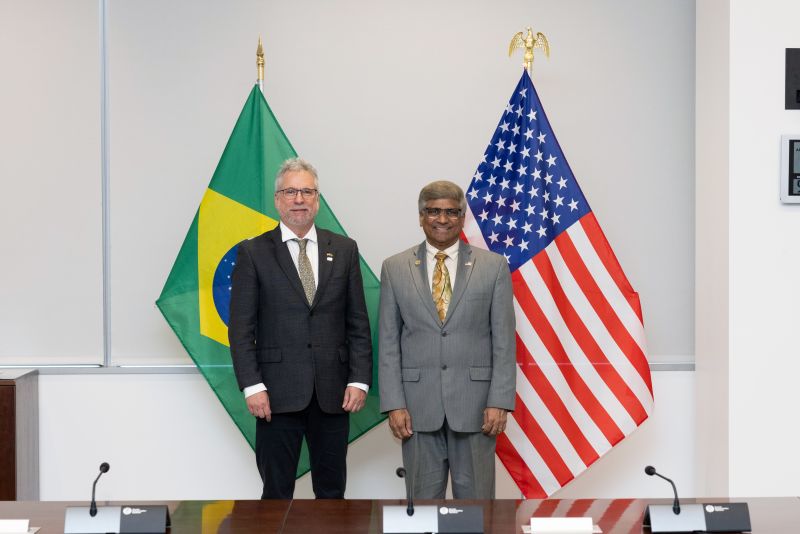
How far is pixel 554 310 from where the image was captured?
12.3 feet

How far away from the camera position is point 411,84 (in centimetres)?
402

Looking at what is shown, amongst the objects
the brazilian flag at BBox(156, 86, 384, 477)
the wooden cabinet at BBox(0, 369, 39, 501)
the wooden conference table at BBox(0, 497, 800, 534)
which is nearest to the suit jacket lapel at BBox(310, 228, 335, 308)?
the brazilian flag at BBox(156, 86, 384, 477)

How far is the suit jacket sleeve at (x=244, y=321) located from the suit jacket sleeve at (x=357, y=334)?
13.3 inches

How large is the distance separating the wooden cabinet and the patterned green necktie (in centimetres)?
133

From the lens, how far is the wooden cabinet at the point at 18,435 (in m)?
3.64

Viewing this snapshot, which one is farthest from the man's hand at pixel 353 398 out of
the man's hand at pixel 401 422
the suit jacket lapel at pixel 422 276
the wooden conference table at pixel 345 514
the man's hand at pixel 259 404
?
the wooden conference table at pixel 345 514

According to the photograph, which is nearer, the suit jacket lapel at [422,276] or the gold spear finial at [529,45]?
the suit jacket lapel at [422,276]

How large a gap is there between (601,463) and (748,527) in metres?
2.17

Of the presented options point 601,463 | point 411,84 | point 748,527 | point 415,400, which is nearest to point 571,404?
point 601,463

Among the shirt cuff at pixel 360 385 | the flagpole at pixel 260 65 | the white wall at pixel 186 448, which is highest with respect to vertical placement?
the flagpole at pixel 260 65

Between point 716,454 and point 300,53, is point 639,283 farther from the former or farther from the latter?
Result: point 300,53

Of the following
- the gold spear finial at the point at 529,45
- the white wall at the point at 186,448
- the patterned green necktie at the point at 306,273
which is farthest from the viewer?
the white wall at the point at 186,448

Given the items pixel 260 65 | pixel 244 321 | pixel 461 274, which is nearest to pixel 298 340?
pixel 244 321

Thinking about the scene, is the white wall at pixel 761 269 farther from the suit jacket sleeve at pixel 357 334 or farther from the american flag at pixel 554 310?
the suit jacket sleeve at pixel 357 334
